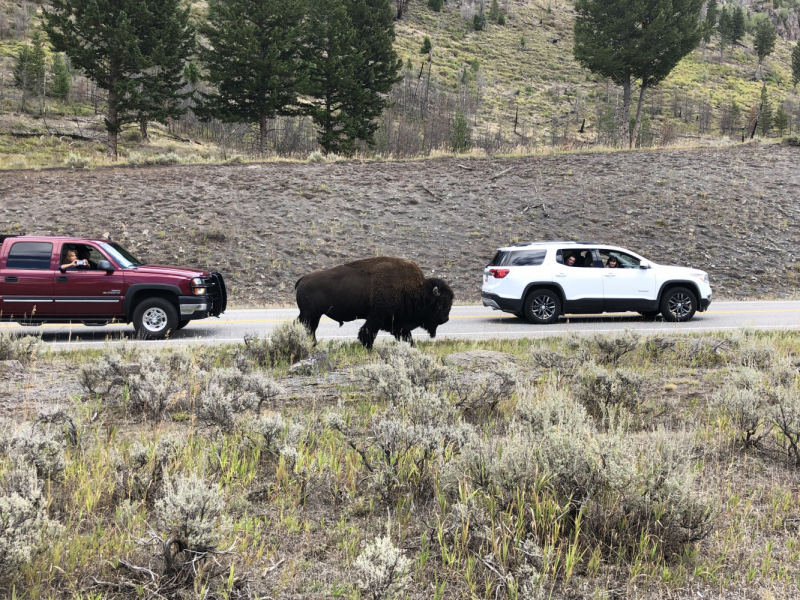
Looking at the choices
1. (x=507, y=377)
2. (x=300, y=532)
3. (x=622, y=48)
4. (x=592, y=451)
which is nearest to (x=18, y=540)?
(x=300, y=532)

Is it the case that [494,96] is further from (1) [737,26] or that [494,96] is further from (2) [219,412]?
(2) [219,412]

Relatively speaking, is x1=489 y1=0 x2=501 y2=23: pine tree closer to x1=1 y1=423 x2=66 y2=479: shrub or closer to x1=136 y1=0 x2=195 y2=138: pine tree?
x1=136 y1=0 x2=195 y2=138: pine tree

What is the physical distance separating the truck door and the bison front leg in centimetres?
625

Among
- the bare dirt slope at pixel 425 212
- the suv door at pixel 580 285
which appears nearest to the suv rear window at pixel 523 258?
the suv door at pixel 580 285

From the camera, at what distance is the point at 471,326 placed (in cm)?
1276

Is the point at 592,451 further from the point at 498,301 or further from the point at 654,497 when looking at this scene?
the point at 498,301

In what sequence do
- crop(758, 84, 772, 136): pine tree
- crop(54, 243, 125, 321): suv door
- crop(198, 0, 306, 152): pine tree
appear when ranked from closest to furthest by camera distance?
crop(54, 243, 125, 321): suv door → crop(198, 0, 306, 152): pine tree → crop(758, 84, 772, 136): pine tree

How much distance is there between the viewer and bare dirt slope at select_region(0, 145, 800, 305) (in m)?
19.7

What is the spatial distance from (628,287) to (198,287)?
9.65 meters

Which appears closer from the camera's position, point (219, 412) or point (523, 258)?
point (219, 412)

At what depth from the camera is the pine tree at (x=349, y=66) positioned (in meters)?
35.8

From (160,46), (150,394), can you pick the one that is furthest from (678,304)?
(160,46)

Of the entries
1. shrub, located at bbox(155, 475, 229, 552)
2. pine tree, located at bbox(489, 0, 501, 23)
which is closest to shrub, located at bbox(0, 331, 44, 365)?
shrub, located at bbox(155, 475, 229, 552)

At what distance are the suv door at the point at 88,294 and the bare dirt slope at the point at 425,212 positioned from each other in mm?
6211
